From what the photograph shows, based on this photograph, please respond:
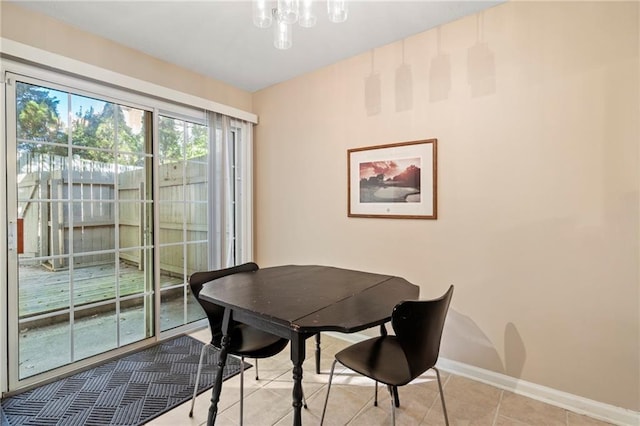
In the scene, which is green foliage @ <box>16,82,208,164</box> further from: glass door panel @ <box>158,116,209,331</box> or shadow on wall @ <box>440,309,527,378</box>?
shadow on wall @ <box>440,309,527,378</box>

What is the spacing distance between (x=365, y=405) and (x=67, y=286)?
2338 mm

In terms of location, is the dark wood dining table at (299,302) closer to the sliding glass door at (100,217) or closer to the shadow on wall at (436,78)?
the sliding glass door at (100,217)

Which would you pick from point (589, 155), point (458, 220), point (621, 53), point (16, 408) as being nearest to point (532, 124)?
point (589, 155)

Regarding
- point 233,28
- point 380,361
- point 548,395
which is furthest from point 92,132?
point 548,395

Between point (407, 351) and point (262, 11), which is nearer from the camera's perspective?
point (407, 351)

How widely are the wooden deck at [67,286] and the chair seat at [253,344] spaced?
136cm

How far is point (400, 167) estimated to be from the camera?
260 centimetres

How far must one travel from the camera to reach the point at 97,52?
2.45m

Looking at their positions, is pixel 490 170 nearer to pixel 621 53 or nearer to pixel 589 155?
pixel 589 155

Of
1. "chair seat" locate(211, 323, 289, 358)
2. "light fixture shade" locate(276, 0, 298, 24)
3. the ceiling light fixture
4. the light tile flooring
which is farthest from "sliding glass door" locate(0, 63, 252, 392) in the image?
"light fixture shade" locate(276, 0, 298, 24)

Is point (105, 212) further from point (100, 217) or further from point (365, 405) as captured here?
point (365, 405)

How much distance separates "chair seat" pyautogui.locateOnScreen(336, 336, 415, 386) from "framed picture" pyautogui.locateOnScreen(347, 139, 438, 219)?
1115mm

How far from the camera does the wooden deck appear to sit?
7.16ft

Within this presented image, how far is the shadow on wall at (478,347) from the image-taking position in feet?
7.00
